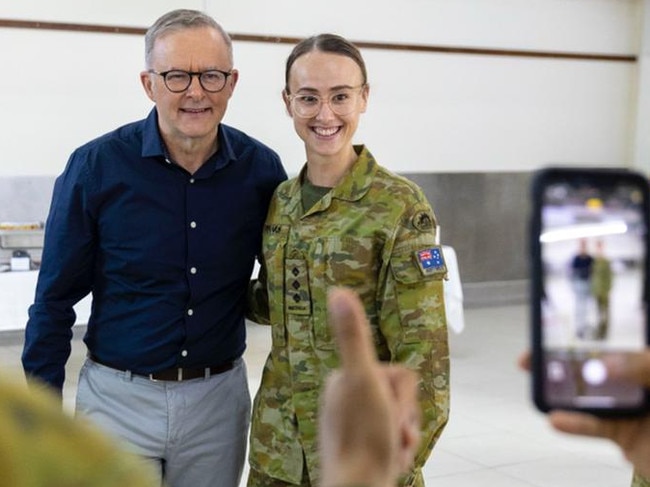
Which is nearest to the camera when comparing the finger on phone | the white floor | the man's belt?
the finger on phone

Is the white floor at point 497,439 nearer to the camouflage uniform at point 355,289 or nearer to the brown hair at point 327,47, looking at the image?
the camouflage uniform at point 355,289

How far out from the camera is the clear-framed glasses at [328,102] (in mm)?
2611

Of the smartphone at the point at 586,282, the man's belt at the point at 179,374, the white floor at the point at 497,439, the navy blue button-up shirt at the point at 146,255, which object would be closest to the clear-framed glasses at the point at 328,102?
the navy blue button-up shirt at the point at 146,255

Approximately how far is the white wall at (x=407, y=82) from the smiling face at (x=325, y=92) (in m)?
6.26

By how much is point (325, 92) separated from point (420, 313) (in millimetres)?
586

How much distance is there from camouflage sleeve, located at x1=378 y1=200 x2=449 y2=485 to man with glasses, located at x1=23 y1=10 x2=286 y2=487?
461mm

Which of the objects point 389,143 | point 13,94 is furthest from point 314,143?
point 389,143

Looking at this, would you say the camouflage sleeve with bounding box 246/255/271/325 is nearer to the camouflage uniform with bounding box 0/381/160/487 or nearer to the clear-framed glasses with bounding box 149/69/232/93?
the clear-framed glasses with bounding box 149/69/232/93

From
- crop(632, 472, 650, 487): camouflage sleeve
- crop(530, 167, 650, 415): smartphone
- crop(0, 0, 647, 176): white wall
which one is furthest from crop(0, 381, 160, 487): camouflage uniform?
crop(0, 0, 647, 176): white wall

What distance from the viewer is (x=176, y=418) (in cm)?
270

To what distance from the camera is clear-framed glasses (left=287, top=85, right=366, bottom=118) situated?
8.57 feet

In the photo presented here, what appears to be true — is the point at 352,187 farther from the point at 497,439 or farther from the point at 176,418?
the point at 497,439

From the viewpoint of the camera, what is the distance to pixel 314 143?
261cm

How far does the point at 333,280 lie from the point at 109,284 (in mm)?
630
